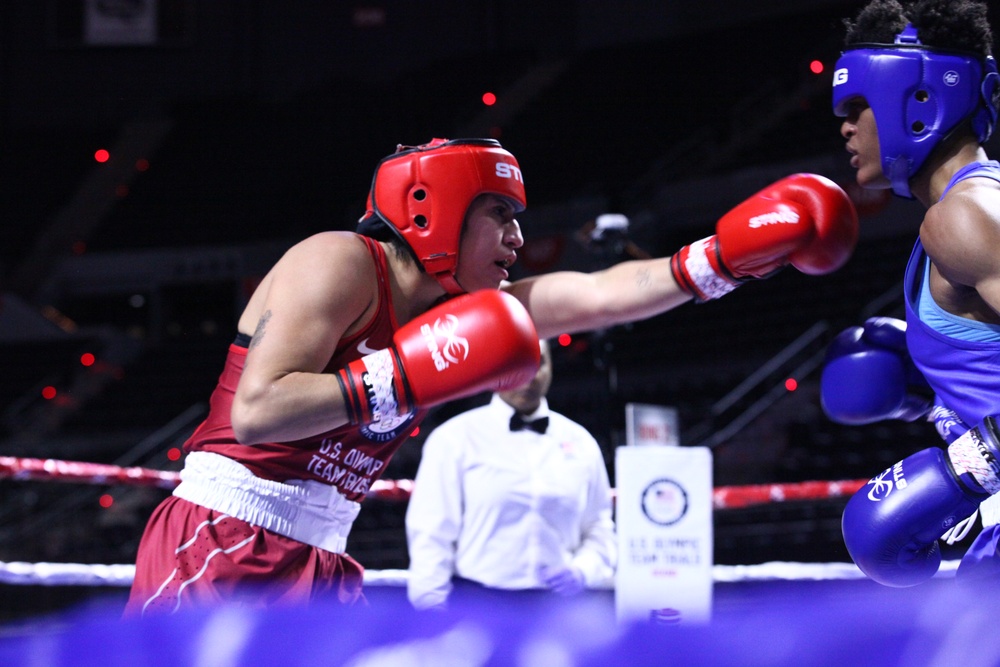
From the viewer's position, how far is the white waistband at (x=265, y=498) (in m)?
1.68

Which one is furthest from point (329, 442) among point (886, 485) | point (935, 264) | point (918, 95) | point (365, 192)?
point (365, 192)

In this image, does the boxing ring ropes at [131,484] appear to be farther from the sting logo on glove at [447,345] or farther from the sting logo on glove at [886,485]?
the sting logo on glove at [447,345]

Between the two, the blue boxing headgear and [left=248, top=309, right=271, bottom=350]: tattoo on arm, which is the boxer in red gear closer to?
[left=248, top=309, right=271, bottom=350]: tattoo on arm

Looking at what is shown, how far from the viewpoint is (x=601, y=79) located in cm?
1185

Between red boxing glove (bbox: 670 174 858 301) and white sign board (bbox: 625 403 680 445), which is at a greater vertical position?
red boxing glove (bbox: 670 174 858 301)

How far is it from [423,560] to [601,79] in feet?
32.0

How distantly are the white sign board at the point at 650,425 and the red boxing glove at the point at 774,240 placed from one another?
1.46 m

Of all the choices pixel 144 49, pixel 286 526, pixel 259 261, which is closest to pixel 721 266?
pixel 286 526

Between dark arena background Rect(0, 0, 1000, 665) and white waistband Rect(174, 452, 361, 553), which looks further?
dark arena background Rect(0, 0, 1000, 665)

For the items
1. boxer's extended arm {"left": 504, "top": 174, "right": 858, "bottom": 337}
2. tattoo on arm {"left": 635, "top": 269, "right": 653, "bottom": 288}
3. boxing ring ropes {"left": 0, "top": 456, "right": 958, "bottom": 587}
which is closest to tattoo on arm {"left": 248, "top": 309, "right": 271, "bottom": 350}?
boxer's extended arm {"left": 504, "top": 174, "right": 858, "bottom": 337}

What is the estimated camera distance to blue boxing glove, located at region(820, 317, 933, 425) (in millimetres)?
1851

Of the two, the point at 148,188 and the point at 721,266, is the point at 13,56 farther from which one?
the point at 721,266

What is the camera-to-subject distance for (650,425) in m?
3.52

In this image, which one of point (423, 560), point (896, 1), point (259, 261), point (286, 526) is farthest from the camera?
Result: point (259, 261)
